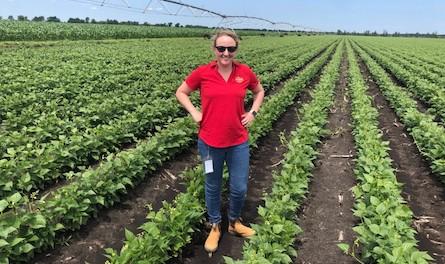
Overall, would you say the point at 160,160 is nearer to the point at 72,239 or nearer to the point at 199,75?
the point at 72,239

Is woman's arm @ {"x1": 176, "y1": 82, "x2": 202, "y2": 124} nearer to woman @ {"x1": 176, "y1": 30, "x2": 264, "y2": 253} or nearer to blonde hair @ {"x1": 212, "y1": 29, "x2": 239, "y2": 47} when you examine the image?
woman @ {"x1": 176, "y1": 30, "x2": 264, "y2": 253}

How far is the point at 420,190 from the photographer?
6.39m

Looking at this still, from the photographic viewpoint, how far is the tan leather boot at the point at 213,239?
15.1 ft

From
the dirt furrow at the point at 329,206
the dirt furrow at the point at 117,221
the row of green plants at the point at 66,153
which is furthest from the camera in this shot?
the row of green plants at the point at 66,153

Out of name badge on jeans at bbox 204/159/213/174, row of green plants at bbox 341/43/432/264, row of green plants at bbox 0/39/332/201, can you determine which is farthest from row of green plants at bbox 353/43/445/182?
row of green plants at bbox 0/39/332/201

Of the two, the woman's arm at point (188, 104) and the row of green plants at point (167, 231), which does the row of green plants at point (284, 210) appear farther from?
the woman's arm at point (188, 104)

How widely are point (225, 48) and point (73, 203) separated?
2.31m

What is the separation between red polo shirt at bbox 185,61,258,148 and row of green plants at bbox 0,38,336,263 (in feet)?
5.37

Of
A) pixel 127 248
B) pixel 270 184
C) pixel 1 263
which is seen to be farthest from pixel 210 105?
pixel 270 184

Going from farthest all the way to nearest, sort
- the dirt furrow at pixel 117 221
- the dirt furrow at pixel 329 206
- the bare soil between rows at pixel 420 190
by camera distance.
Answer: the bare soil between rows at pixel 420 190
the dirt furrow at pixel 329 206
the dirt furrow at pixel 117 221

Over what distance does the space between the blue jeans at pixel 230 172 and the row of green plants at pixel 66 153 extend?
1713 millimetres

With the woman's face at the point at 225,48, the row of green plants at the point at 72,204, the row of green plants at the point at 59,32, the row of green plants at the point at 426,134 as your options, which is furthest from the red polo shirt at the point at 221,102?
the row of green plants at the point at 59,32

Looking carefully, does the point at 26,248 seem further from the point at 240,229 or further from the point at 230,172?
the point at 240,229

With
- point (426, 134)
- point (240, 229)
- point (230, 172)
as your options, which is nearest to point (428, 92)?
point (426, 134)
